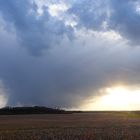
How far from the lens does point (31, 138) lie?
36.6m

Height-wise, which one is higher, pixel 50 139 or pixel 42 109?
pixel 42 109

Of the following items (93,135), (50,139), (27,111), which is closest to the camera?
(50,139)

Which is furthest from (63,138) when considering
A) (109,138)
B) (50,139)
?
(109,138)

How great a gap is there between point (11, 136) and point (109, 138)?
7.54 m

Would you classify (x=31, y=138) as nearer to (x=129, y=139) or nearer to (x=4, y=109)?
(x=129, y=139)

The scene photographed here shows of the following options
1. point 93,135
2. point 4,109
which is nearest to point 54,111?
point 4,109

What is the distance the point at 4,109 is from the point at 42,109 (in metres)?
10.3

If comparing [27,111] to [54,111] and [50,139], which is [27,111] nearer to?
[54,111]

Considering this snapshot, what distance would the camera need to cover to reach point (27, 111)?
119 metres

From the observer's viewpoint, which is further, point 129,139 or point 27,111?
point 27,111

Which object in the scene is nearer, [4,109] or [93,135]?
[93,135]

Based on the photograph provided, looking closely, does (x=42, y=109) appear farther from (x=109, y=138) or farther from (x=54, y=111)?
(x=109, y=138)

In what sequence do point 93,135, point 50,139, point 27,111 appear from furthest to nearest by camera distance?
point 27,111 → point 93,135 → point 50,139

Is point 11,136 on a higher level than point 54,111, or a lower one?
lower
